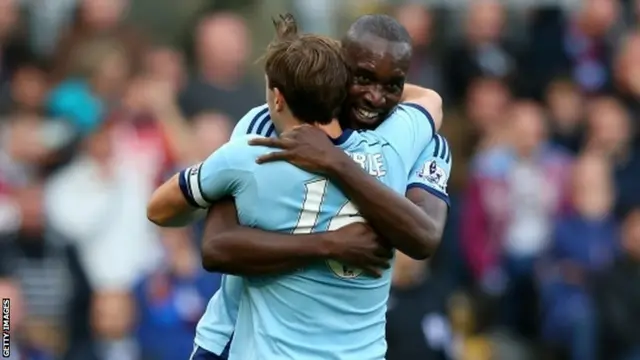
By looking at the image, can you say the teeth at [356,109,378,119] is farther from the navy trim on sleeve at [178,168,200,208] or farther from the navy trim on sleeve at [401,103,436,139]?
the navy trim on sleeve at [178,168,200,208]

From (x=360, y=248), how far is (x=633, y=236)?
19.6ft

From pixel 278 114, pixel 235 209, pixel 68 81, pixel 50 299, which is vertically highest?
pixel 278 114

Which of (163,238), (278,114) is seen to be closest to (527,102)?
(163,238)

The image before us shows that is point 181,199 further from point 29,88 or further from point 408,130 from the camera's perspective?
point 29,88

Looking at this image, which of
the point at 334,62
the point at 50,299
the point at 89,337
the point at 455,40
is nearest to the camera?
the point at 334,62

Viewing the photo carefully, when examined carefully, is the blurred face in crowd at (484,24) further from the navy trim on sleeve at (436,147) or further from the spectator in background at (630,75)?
the navy trim on sleeve at (436,147)

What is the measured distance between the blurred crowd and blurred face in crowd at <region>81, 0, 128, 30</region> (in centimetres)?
1

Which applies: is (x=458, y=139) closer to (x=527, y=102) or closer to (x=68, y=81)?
(x=527, y=102)

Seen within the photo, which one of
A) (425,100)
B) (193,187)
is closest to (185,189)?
(193,187)

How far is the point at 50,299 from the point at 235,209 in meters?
5.62

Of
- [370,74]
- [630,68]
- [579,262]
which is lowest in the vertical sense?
[579,262]

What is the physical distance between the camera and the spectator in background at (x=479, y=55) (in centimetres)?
1172

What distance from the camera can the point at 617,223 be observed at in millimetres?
10766

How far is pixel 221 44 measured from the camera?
421 inches
